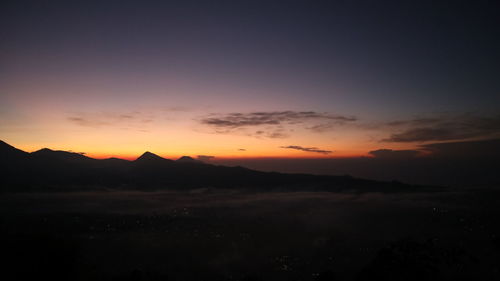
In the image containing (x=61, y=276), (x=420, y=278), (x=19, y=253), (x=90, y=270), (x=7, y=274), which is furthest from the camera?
(x=420, y=278)

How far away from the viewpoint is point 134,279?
318ft

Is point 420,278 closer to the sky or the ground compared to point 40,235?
closer to the ground

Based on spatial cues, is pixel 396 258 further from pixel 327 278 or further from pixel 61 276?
pixel 61 276

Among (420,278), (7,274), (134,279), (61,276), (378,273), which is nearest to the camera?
(7,274)

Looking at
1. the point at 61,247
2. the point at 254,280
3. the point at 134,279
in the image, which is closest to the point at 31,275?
the point at 61,247

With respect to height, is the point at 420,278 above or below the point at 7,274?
below

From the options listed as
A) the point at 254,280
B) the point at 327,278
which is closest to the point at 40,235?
the point at 254,280

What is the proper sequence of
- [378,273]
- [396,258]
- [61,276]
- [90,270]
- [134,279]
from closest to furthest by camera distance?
[61,276] < [90,270] < [134,279] < [378,273] < [396,258]

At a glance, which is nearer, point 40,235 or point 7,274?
point 7,274

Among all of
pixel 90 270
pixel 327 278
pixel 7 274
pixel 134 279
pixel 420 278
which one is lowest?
pixel 420 278

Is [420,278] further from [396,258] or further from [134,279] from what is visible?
[134,279]

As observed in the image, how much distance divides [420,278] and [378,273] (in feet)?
99.8

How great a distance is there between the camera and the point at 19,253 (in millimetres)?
71062

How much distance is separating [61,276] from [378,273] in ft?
459
